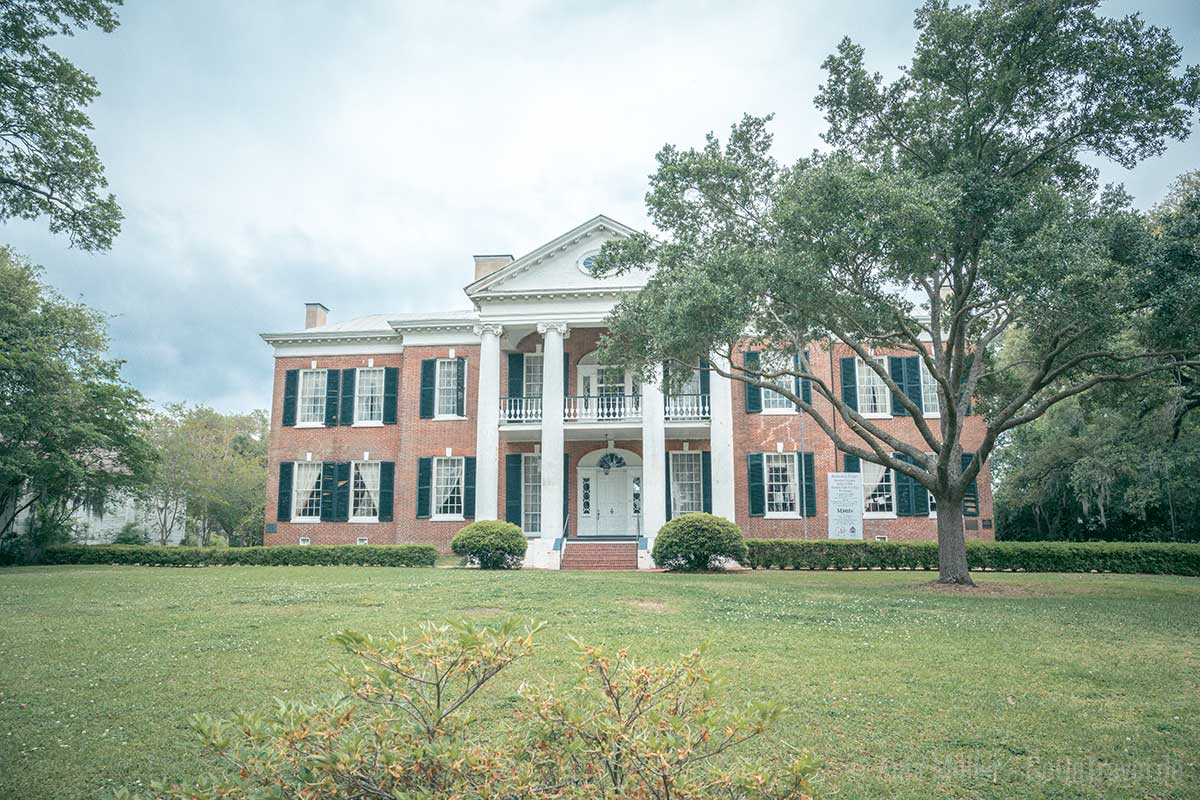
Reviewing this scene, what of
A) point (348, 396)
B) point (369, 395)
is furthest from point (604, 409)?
point (348, 396)

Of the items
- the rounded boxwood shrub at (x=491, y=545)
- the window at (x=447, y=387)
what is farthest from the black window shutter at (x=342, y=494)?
the rounded boxwood shrub at (x=491, y=545)

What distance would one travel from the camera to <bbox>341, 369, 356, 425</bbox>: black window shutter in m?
25.9

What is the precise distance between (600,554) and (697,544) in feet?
13.0

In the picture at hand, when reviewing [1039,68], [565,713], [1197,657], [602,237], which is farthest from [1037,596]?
[602,237]

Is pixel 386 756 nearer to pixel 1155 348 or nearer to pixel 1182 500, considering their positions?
pixel 1155 348

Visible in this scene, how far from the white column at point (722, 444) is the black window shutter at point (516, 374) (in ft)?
20.9

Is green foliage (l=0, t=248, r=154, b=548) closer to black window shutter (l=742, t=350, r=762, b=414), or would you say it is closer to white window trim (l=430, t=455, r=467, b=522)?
white window trim (l=430, t=455, r=467, b=522)

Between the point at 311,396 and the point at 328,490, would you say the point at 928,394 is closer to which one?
the point at 328,490

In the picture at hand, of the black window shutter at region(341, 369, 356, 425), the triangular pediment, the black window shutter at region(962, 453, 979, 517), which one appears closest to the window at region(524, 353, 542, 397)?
the triangular pediment

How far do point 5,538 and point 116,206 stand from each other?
674 inches

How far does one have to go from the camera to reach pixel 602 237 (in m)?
24.0

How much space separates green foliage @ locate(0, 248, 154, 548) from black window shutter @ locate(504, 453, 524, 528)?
11.3 m

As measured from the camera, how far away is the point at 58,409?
21.8 metres

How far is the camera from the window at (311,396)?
26.2 meters
